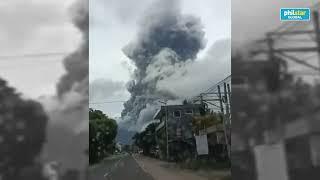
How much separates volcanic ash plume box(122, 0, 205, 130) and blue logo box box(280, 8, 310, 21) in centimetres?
58

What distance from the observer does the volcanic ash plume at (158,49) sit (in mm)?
2777

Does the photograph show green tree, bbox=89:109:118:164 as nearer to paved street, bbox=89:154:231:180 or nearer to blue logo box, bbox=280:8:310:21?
paved street, bbox=89:154:231:180

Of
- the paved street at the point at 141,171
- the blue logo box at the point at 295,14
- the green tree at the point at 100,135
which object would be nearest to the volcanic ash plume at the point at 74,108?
the green tree at the point at 100,135

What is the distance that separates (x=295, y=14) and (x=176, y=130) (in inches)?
45.8

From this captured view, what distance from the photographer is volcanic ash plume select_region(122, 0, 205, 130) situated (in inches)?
109

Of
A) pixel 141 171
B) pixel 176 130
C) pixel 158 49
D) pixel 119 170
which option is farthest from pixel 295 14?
pixel 119 170

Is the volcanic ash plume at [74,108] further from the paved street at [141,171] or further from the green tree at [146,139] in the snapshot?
the green tree at [146,139]

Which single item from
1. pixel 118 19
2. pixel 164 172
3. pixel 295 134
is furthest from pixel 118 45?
pixel 295 134

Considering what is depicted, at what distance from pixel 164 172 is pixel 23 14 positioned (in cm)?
152

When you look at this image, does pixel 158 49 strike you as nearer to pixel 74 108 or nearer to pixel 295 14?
pixel 74 108

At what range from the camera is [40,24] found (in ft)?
9.47

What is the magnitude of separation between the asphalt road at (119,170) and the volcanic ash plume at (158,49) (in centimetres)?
30

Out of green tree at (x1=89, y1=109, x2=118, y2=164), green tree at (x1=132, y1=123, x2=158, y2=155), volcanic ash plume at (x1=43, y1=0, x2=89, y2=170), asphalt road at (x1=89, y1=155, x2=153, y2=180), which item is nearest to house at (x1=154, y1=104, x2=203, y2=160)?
green tree at (x1=132, y1=123, x2=158, y2=155)

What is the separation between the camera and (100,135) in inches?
110
